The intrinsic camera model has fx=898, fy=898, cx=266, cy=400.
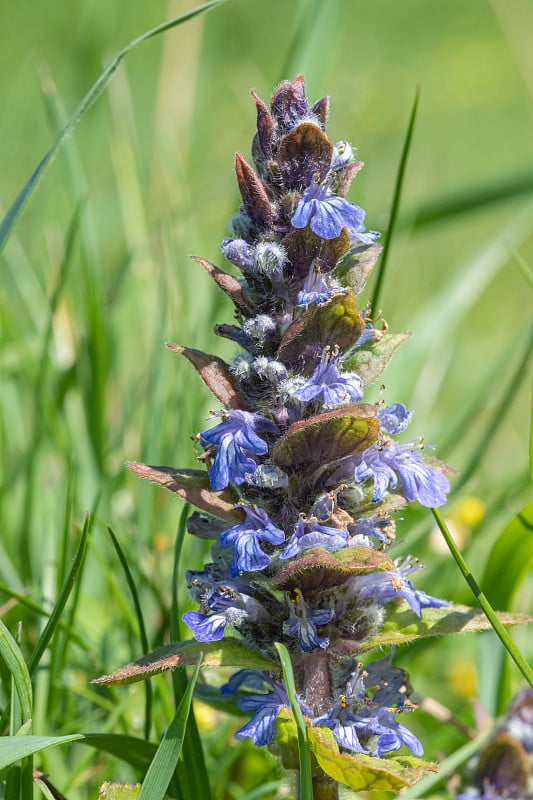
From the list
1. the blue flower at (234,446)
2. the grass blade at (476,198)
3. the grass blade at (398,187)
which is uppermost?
the grass blade at (476,198)

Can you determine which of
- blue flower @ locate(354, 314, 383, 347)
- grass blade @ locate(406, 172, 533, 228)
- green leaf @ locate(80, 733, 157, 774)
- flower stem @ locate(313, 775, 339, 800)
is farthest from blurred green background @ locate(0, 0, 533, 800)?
blue flower @ locate(354, 314, 383, 347)

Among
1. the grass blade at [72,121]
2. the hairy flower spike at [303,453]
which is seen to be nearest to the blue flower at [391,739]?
the hairy flower spike at [303,453]

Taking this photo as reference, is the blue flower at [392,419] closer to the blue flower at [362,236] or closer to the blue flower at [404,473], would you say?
the blue flower at [404,473]

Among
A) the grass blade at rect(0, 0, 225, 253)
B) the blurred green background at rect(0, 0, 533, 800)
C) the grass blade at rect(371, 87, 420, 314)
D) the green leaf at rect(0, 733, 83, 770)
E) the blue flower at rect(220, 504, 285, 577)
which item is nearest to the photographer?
the green leaf at rect(0, 733, 83, 770)

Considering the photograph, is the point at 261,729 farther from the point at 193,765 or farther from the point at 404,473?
the point at 404,473

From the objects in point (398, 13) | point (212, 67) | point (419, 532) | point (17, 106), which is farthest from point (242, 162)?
point (398, 13)

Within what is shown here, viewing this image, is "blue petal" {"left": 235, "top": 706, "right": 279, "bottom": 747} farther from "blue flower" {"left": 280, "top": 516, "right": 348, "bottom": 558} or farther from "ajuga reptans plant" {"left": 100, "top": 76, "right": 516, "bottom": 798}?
"blue flower" {"left": 280, "top": 516, "right": 348, "bottom": 558}
